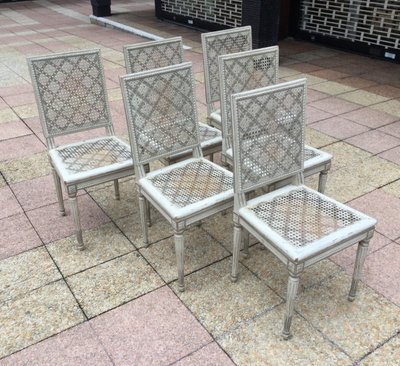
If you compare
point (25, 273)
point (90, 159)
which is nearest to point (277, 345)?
point (25, 273)

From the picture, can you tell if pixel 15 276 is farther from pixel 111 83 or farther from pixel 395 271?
pixel 111 83

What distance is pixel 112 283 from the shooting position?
9.41ft

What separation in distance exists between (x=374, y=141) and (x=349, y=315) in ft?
9.41

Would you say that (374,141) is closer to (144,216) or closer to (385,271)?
(385,271)

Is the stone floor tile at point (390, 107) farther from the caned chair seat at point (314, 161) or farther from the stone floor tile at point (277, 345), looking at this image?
the stone floor tile at point (277, 345)

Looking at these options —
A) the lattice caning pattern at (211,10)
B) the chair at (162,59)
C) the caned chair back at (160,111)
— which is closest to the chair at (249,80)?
the chair at (162,59)

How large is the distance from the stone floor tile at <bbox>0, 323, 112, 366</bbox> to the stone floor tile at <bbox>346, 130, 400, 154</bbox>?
3561 millimetres

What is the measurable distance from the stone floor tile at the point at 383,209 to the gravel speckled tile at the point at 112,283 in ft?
6.00

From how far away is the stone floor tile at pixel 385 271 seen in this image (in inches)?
109

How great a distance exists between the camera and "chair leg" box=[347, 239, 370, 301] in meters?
2.49

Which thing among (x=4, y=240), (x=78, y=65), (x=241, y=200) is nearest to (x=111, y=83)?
(x=78, y=65)

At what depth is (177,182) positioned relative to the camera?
2.93m

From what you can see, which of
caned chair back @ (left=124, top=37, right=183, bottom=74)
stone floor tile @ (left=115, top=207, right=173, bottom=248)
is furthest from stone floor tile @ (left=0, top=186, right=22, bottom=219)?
caned chair back @ (left=124, top=37, right=183, bottom=74)

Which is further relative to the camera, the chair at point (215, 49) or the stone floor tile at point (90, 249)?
the chair at point (215, 49)
